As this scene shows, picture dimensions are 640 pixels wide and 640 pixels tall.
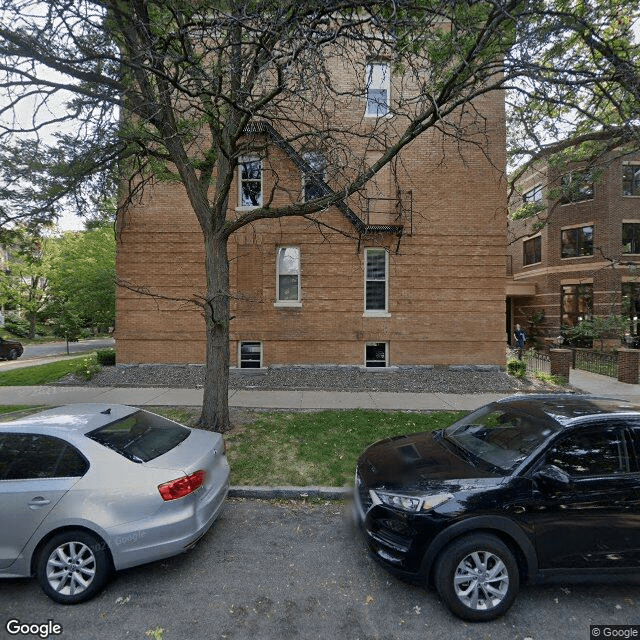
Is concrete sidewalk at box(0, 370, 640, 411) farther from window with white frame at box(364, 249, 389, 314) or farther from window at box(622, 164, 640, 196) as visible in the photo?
window at box(622, 164, 640, 196)

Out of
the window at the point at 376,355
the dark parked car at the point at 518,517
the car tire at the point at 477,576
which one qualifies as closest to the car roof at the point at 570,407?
the dark parked car at the point at 518,517

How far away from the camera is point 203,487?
3.26 m

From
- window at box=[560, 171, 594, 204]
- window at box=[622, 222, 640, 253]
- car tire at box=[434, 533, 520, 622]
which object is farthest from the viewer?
window at box=[622, 222, 640, 253]

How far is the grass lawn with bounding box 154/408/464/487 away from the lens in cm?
488

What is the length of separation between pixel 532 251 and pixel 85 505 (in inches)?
1054

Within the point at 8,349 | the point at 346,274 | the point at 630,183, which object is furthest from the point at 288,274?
the point at 630,183

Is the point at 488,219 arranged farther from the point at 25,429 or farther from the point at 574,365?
the point at 25,429

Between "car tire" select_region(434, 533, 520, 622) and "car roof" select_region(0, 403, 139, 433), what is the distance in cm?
323

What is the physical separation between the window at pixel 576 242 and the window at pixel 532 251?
1465 mm

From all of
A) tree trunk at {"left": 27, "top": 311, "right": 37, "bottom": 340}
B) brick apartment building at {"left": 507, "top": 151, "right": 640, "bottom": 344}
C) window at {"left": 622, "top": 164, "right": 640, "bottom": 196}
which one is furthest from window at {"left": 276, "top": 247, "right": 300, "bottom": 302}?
tree trunk at {"left": 27, "top": 311, "right": 37, "bottom": 340}

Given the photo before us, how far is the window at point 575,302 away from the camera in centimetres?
2025

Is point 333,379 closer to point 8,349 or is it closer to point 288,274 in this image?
point 288,274

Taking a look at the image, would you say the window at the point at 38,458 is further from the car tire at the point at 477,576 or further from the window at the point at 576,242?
the window at the point at 576,242

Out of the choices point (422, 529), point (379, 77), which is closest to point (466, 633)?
point (422, 529)
